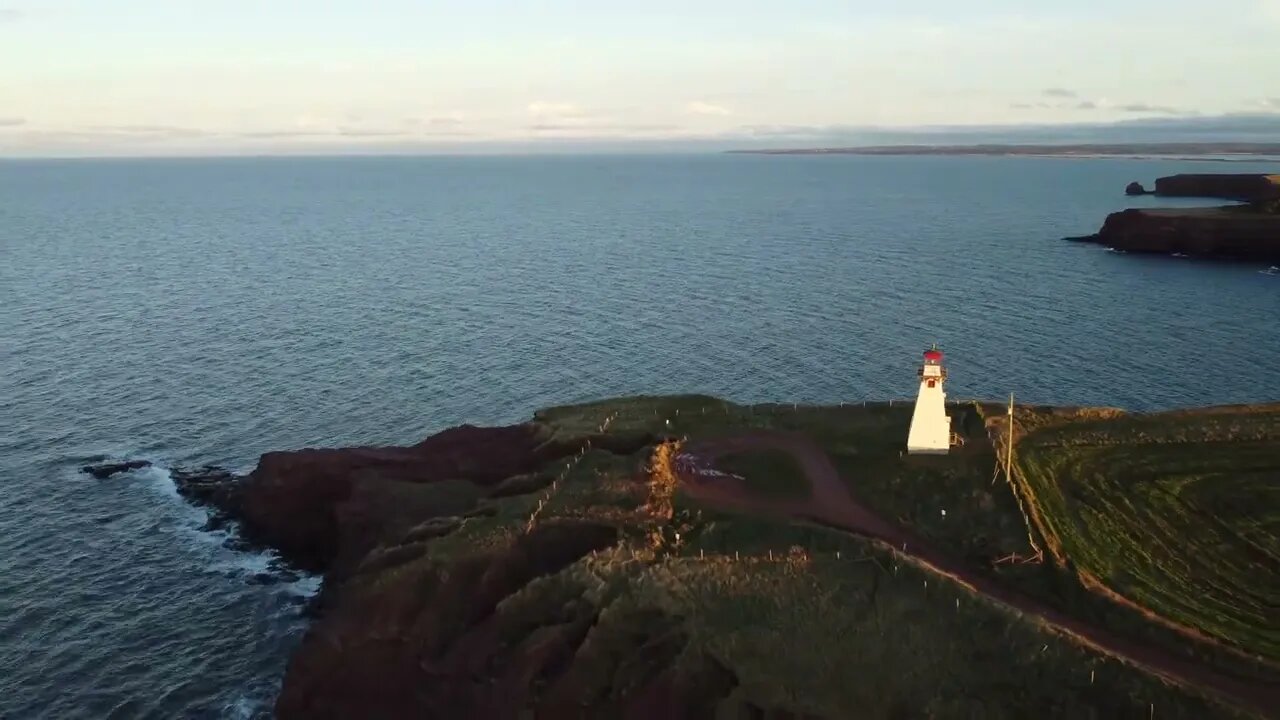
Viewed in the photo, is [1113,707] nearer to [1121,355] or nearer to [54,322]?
[1121,355]

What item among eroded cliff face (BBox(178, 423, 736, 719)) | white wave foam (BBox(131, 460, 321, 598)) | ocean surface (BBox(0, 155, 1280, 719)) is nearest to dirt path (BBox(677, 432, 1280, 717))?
eroded cliff face (BBox(178, 423, 736, 719))

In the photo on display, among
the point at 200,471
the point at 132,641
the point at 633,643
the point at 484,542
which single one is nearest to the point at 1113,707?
the point at 633,643

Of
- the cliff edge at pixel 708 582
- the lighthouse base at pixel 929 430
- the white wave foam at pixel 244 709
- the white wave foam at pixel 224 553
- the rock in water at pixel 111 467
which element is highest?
the lighthouse base at pixel 929 430

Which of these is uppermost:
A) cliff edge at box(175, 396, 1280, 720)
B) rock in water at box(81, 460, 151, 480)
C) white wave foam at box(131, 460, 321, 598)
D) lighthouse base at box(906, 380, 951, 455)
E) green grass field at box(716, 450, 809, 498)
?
lighthouse base at box(906, 380, 951, 455)

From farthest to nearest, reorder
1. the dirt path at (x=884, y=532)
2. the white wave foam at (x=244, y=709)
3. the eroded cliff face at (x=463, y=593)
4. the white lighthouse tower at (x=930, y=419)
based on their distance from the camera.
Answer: the white lighthouse tower at (x=930, y=419) < the white wave foam at (x=244, y=709) < the eroded cliff face at (x=463, y=593) < the dirt path at (x=884, y=532)

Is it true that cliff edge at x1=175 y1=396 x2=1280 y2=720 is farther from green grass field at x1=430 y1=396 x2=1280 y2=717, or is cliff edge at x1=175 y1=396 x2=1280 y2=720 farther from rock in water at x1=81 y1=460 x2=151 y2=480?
rock in water at x1=81 y1=460 x2=151 y2=480

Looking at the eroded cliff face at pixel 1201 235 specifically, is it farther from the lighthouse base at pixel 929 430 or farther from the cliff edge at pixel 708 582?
the lighthouse base at pixel 929 430

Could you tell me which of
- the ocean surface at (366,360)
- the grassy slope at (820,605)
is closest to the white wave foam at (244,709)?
the ocean surface at (366,360)
